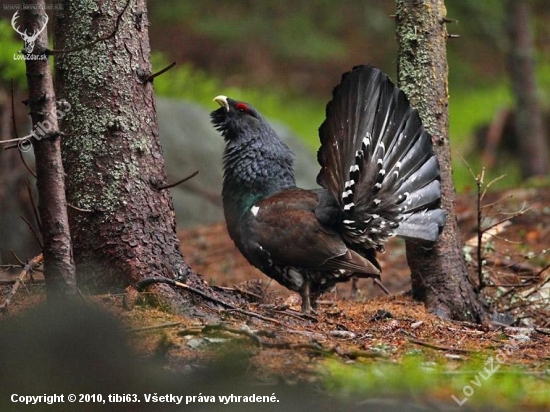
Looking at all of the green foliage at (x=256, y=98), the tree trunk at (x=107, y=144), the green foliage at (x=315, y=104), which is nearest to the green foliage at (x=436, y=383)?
the tree trunk at (x=107, y=144)

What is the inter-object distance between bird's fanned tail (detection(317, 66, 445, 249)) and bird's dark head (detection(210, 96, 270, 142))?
2.93 ft

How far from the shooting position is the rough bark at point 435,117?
21.6ft

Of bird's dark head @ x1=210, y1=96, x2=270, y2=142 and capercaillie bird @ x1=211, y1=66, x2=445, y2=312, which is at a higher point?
bird's dark head @ x1=210, y1=96, x2=270, y2=142

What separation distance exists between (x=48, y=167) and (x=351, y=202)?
8.18 ft

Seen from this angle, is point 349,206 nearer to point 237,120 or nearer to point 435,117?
point 435,117

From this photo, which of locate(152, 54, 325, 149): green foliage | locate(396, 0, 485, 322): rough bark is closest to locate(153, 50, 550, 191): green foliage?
locate(152, 54, 325, 149): green foliage

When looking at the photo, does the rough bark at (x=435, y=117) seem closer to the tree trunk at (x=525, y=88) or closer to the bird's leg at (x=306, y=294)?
the bird's leg at (x=306, y=294)

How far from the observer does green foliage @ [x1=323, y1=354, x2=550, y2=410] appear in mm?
4172

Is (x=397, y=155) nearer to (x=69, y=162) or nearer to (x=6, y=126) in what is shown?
(x=69, y=162)

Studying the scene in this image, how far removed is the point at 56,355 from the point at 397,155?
3009 mm

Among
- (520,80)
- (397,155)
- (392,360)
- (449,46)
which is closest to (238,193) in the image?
(397,155)

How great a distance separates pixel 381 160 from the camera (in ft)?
20.6

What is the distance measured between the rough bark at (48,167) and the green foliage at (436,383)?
1633mm

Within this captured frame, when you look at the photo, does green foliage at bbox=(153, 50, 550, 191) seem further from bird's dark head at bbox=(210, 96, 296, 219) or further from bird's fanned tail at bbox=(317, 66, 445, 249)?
bird's fanned tail at bbox=(317, 66, 445, 249)
